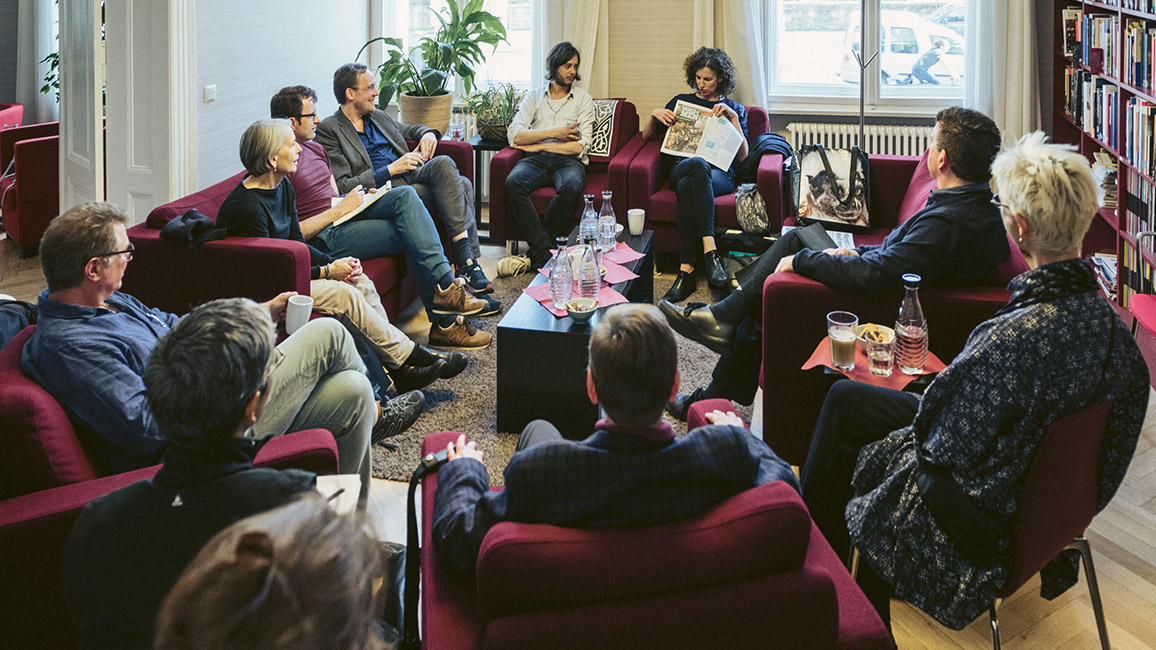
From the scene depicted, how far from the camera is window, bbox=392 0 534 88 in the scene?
6.74m

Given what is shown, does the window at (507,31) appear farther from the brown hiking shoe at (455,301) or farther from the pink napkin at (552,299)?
the pink napkin at (552,299)

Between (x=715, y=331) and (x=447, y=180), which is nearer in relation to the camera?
(x=715, y=331)

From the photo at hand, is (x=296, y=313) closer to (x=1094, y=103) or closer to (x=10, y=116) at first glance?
(x=1094, y=103)

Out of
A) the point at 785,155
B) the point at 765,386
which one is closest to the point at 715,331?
the point at 765,386

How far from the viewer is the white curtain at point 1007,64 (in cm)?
565

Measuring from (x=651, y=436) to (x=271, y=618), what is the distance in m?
0.86

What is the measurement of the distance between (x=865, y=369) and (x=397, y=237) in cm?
247

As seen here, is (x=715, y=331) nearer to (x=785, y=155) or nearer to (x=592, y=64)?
(x=785, y=155)

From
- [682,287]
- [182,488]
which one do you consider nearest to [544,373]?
[682,287]

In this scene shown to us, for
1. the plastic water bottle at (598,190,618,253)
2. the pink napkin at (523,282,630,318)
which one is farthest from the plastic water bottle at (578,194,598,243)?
the pink napkin at (523,282,630,318)

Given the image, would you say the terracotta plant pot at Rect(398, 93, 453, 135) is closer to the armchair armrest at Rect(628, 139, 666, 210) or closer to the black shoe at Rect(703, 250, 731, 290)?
the armchair armrest at Rect(628, 139, 666, 210)

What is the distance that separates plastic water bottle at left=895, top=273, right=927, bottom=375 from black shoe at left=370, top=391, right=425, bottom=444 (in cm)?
163

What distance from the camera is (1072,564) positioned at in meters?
2.17

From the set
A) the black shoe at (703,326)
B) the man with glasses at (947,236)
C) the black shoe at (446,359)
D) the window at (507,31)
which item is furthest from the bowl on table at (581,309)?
the window at (507,31)
